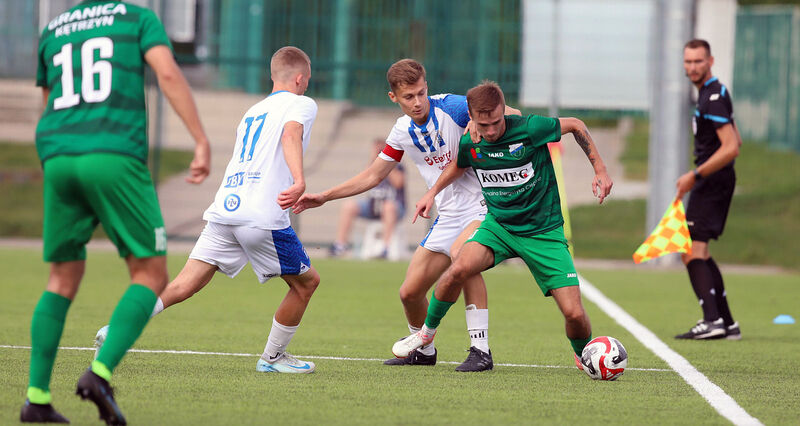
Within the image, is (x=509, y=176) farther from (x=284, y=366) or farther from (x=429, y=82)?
(x=429, y=82)

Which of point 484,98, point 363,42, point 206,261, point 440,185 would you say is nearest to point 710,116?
point 440,185

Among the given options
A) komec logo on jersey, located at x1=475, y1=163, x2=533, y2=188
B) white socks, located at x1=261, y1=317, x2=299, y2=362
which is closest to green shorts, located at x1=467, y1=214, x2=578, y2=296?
komec logo on jersey, located at x1=475, y1=163, x2=533, y2=188

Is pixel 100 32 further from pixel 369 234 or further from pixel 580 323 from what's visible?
pixel 369 234

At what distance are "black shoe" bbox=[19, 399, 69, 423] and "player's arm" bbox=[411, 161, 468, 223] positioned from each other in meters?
2.60

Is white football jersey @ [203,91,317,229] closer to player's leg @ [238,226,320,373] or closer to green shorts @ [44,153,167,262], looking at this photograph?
player's leg @ [238,226,320,373]

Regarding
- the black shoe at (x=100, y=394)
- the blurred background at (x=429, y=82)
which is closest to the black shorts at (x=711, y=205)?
the black shoe at (x=100, y=394)

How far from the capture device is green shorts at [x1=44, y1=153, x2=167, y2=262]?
444 cm

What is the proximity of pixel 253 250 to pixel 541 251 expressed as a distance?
1613mm

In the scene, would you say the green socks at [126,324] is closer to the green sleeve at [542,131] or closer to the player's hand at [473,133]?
the player's hand at [473,133]

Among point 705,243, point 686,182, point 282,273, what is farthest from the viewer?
point 705,243

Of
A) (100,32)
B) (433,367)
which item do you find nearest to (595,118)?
(433,367)

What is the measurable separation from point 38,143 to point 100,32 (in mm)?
525

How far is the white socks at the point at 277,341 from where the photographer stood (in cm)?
631

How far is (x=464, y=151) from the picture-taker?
21.0 feet
